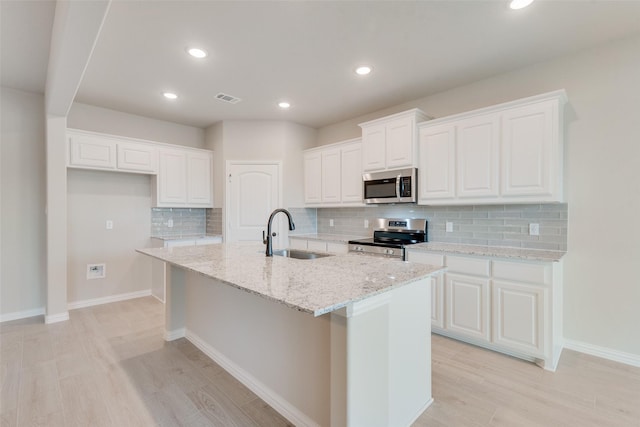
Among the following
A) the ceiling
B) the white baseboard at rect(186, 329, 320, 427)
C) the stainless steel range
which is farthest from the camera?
the stainless steel range

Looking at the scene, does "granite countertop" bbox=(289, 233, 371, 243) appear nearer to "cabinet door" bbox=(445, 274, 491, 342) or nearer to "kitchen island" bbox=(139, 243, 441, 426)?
"cabinet door" bbox=(445, 274, 491, 342)

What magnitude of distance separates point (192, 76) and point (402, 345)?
3157 millimetres

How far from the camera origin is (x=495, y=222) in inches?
123

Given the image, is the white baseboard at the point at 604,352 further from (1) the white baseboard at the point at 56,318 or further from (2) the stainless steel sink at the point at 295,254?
(1) the white baseboard at the point at 56,318

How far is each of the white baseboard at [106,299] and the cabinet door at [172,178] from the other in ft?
4.45

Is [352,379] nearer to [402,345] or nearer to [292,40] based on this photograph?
[402,345]

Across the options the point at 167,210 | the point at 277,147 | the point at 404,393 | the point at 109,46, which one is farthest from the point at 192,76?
the point at 404,393

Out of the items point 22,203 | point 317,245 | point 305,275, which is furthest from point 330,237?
point 22,203

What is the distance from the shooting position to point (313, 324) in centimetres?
168

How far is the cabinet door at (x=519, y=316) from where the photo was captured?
2416mm

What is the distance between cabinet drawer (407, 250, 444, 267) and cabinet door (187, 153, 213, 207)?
3.24 metres

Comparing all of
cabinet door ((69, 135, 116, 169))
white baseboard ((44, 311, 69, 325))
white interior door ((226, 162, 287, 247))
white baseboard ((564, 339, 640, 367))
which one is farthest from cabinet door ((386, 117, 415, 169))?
white baseboard ((44, 311, 69, 325))

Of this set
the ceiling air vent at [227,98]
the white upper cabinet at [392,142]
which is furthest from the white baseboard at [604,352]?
the ceiling air vent at [227,98]

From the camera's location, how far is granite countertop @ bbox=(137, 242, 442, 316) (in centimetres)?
126
